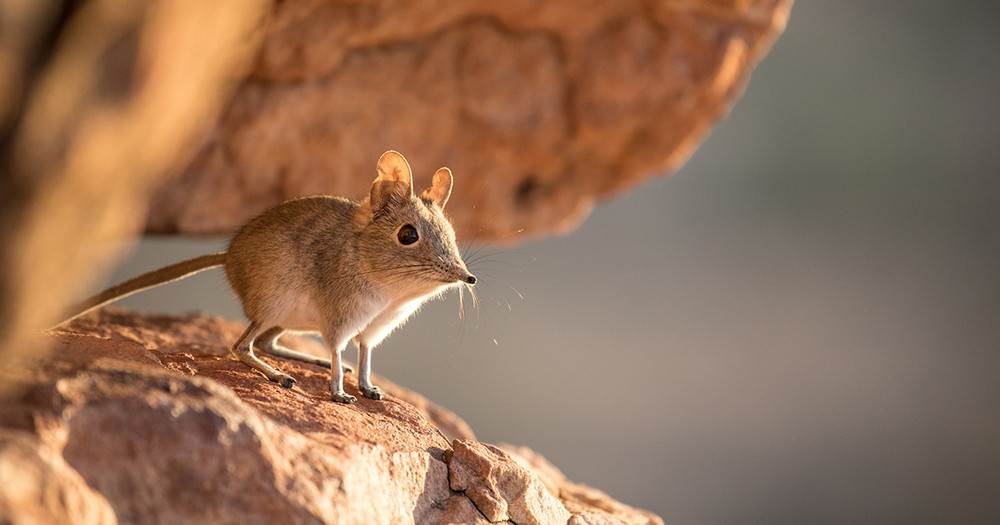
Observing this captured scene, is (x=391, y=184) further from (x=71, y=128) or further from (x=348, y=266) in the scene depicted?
(x=71, y=128)

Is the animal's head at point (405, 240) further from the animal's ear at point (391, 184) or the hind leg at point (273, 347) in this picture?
the hind leg at point (273, 347)

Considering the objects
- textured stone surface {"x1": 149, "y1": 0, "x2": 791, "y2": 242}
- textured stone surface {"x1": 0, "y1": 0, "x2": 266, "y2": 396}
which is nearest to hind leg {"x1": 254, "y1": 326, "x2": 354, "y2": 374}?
textured stone surface {"x1": 0, "y1": 0, "x2": 266, "y2": 396}

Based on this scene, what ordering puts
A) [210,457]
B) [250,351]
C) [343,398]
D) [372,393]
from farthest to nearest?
[250,351] → [372,393] → [343,398] → [210,457]

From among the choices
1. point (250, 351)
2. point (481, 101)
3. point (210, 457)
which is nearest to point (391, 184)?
point (250, 351)

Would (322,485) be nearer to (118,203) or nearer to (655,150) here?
(118,203)

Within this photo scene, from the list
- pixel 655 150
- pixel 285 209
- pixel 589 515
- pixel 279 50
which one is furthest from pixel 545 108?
pixel 589 515

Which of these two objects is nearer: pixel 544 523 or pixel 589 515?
pixel 544 523
